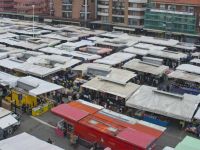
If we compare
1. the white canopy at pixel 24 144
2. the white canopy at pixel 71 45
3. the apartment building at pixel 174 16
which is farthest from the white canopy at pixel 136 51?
the white canopy at pixel 24 144

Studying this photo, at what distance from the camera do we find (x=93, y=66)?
34969 millimetres

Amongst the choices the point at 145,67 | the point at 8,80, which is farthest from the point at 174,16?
the point at 8,80

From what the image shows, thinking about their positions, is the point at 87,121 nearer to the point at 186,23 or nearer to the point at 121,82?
the point at 121,82

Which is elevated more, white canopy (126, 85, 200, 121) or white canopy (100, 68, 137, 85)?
white canopy (100, 68, 137, 85)

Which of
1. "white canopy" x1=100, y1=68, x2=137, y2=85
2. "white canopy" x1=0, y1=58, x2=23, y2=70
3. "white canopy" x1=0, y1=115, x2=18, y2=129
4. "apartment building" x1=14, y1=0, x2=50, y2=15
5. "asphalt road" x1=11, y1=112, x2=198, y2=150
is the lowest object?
"asphalt road" x1=11, y1=112, x2=198, y2=150

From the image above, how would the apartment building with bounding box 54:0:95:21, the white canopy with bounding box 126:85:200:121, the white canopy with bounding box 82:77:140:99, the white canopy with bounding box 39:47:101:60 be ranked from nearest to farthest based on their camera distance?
the white canopy with bounding box 126:85:200:121 → the white canopy with bounding box 82:77:140:99 → the white canopy with bounding box 39:47:101:60 → the apartment building with bounding box 54:0:95:21

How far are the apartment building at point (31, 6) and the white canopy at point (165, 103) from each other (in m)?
52.3

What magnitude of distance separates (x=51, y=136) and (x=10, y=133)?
296cm

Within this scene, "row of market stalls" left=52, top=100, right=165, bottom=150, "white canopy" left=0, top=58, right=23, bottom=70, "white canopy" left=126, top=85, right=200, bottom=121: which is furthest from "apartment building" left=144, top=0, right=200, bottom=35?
"row of market stalls" left=52, top=100, right=165, bottom=150

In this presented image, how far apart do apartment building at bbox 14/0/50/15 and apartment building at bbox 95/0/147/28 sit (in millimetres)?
16395

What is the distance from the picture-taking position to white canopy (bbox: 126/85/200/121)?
986 inches

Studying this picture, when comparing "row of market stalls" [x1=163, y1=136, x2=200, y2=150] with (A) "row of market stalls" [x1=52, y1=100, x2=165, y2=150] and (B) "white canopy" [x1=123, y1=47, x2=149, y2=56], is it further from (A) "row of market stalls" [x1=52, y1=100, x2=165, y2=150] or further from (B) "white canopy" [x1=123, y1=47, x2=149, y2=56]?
(B) "white canopy" [x1=123, y1=47, x2=149, y2=56]

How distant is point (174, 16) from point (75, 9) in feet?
68.8

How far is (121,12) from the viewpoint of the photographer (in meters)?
62.2
